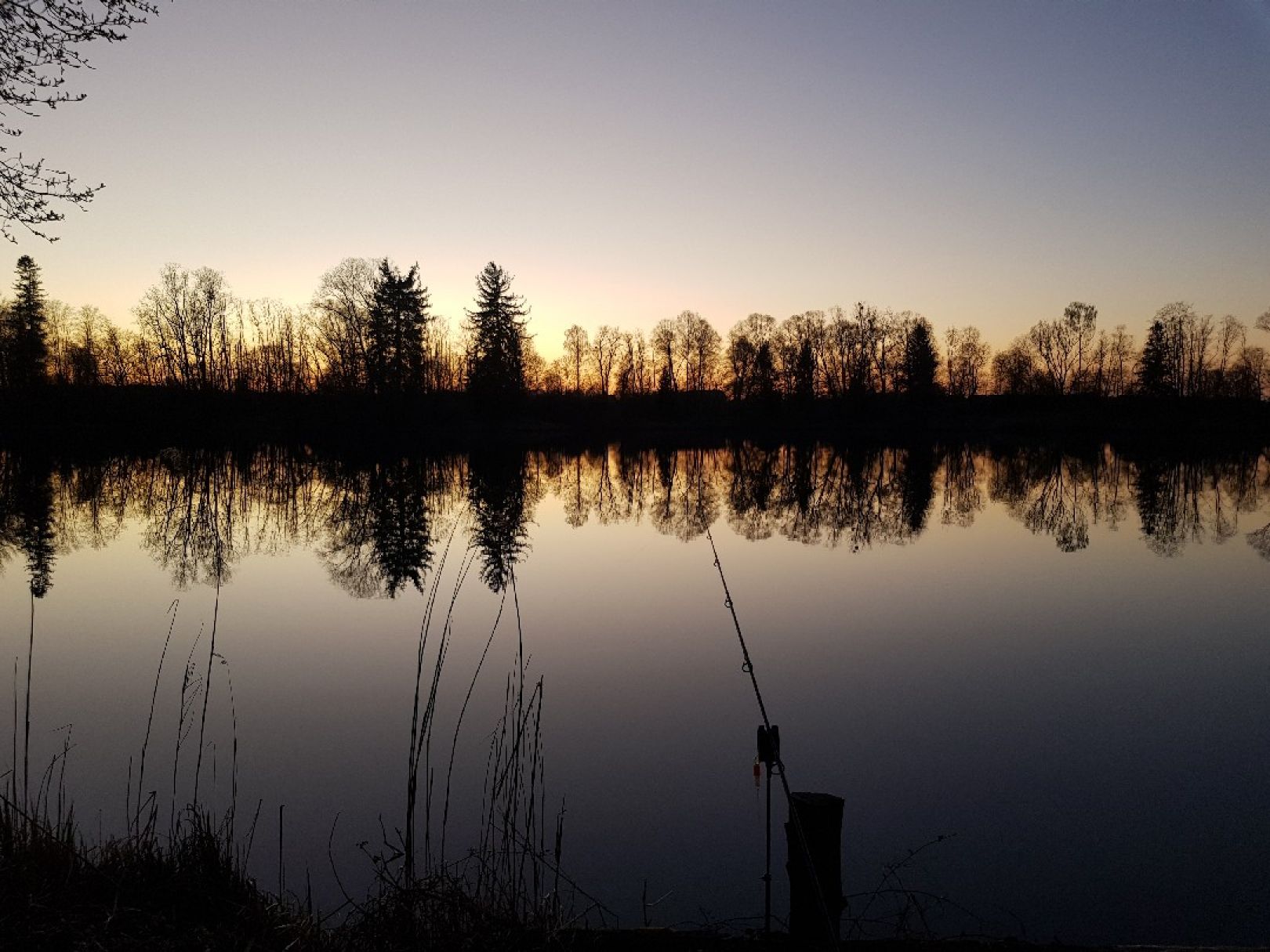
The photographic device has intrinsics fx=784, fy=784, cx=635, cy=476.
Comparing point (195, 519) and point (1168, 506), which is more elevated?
point (1168, 506)

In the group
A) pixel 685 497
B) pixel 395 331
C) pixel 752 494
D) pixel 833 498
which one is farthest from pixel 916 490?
pixel 395 331

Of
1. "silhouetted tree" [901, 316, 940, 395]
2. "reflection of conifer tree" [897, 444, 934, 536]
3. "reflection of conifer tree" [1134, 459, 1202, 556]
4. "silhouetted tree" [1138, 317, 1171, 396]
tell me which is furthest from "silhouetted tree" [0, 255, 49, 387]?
"silhouetted tree" [1138, 317, 1171, 396]

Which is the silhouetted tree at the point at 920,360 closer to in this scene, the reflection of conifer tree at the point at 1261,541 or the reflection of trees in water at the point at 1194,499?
the reflection of trees in water at the point at 1194,499

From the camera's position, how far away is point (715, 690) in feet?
28.8

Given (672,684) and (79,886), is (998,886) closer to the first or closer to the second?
(672,684)

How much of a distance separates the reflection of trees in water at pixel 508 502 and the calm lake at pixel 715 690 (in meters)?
0.26

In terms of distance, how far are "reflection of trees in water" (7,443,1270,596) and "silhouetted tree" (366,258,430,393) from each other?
14.0 metres

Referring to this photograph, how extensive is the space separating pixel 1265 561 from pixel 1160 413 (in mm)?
62362

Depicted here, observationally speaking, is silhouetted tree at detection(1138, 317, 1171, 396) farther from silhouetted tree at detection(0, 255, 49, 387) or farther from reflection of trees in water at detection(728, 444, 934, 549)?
silhouetted tree at detection(0, 255, 49, 387)

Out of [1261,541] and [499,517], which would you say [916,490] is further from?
[499,517]

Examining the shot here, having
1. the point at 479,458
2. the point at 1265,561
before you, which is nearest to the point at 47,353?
the point at 479,458

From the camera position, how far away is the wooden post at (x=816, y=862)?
3609 millimetres

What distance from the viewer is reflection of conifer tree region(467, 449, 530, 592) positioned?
16.0 m

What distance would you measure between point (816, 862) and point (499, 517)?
18.8 meters
